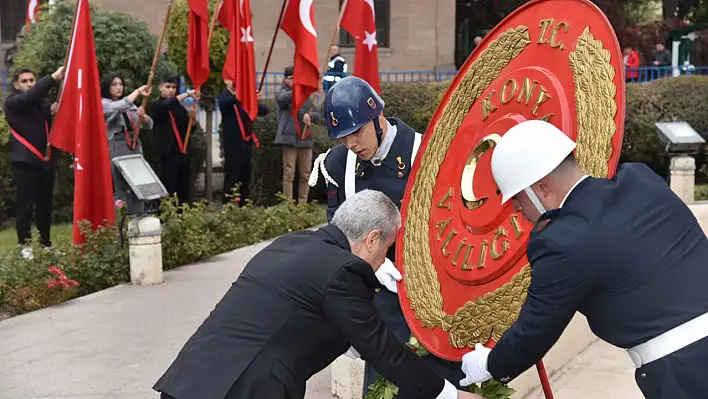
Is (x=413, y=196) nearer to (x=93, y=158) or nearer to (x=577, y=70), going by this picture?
(x=577, y=70)

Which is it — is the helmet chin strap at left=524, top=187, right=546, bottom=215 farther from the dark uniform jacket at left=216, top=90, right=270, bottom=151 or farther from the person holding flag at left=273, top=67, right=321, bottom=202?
the dark uniform jacket at left=216, top=90, right=270, bottom=151

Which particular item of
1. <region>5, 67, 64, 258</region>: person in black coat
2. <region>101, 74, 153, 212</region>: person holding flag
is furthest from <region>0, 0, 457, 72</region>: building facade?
<region>5, 67, 64, 258</region>: person in black coat

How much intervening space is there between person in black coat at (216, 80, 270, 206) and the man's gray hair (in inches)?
344

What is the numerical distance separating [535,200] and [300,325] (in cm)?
84

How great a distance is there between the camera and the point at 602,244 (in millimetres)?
2754

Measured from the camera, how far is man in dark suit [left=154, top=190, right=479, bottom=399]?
303cm

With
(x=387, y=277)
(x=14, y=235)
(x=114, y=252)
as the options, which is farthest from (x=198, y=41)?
(x=387, y=277)

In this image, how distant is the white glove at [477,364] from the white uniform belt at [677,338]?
524mm

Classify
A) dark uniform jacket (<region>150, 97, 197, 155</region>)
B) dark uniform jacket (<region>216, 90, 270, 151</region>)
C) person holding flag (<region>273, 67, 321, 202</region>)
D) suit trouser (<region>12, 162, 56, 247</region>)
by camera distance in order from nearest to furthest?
1. suit trouser (<region>12, 162, 56, 247</region>)
2. dark uniform jacket (<region>150, 97, 197, 155</region>)
3. dark uniform jacket (<region>216, 90, 270, 151</region>)
4. person holding flag (<region>273, 67, 321, 202</region>)

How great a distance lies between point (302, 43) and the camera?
36.0 ft

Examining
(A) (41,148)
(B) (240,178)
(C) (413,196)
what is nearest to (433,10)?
(B) (240,178)

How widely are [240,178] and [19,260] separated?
4.42 metres

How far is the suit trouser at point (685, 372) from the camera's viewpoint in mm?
2793

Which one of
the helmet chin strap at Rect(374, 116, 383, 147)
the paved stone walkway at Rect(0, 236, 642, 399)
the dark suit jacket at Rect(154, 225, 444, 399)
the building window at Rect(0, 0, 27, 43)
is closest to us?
the dark suit jacket at Rect(154, 225, 444, 399)
